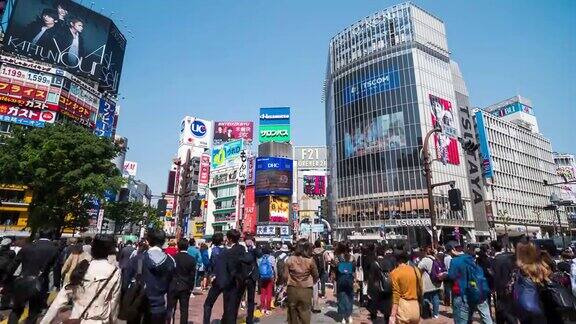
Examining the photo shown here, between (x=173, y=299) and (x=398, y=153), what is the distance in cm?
5527

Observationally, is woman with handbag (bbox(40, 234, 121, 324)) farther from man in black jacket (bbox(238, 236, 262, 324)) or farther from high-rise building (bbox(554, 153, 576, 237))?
high-rise building (bbox(554, 153, 576, 237))

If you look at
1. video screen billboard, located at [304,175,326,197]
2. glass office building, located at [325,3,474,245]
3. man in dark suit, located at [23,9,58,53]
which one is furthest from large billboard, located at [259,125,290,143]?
man in dark suit, located at [23,9,58,53]

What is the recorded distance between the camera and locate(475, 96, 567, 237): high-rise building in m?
65.6

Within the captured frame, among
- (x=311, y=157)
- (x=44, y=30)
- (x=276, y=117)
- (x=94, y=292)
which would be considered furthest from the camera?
(x=311, y=157)

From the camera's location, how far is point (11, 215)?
39.4 meters

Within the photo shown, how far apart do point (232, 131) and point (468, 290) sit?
280 feet

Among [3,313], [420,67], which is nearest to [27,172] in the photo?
[3,313]

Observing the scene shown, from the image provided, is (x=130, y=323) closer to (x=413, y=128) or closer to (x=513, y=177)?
(x=413, y=128)

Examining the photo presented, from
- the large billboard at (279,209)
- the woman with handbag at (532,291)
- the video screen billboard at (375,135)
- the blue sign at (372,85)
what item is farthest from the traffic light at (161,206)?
the blue sign at (372,85)

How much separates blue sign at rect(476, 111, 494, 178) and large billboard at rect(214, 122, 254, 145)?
5400 cm

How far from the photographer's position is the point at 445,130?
59.1 meters

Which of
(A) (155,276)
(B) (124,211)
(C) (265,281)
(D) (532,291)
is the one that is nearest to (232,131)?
(B) (124,211)

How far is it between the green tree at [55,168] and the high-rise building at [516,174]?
65425mm

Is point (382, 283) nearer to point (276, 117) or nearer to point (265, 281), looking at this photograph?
point (265, 281)
